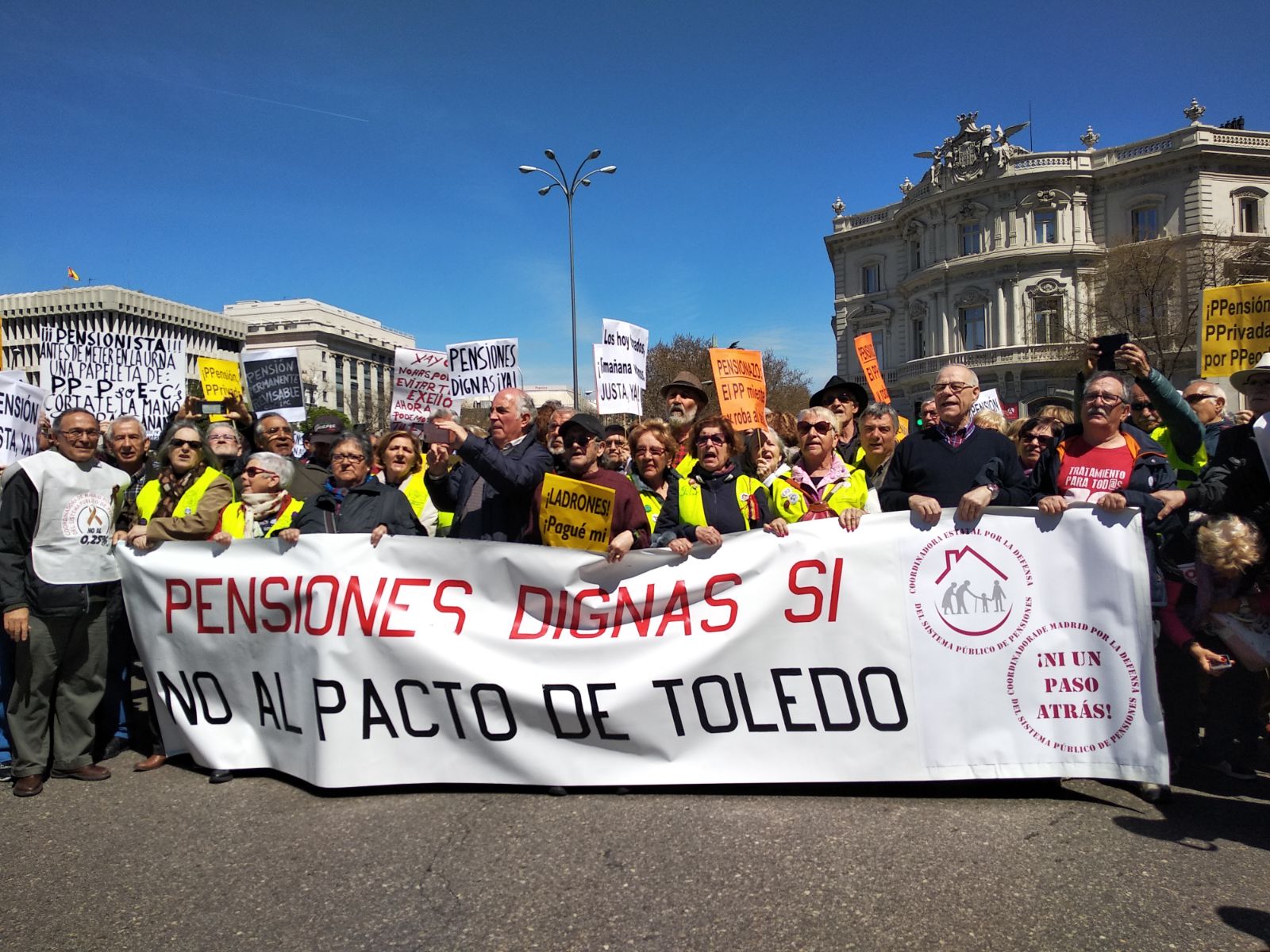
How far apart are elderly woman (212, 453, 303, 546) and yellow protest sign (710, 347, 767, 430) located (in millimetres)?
3819

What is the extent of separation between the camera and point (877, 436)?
5.36 meters

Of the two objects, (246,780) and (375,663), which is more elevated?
(375,663)

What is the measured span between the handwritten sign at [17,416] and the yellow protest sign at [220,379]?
2980 millimetres

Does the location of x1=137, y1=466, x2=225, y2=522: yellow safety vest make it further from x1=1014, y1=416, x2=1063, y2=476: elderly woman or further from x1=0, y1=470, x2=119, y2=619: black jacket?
x1=1014, y1=416, x2=1063, y2=476: elderly woman

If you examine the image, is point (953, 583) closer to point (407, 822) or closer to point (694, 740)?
point (694, 740)

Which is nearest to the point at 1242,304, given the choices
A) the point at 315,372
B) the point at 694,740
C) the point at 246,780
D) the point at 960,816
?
the point at 960,816

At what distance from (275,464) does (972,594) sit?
3934mm

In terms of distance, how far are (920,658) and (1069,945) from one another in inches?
56.1

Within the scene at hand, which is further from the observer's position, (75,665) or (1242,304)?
(1242,304)

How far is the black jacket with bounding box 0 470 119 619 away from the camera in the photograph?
457 cm

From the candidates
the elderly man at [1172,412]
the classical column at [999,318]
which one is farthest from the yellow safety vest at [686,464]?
the classical column at [999,318]

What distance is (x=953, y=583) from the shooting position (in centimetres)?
407

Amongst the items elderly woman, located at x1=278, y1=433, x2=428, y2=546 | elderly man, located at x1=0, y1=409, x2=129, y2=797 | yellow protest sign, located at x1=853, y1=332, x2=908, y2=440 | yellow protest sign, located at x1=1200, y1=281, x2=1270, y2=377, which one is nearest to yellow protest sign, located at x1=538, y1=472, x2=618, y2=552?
elderly woman, located at x1=278, y1=433, x2=428, y2=546

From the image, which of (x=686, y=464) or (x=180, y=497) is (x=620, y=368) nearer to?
(x=686, y=464)
